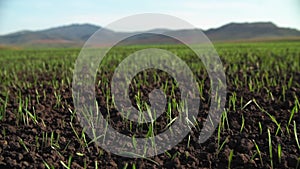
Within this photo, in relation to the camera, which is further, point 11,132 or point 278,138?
point 11,132

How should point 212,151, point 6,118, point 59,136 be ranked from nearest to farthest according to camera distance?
point 212,151 → point 59,136 → point 6,118

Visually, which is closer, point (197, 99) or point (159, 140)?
point (159, 140)

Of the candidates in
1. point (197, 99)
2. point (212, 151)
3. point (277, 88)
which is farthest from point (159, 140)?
point (277, 88)

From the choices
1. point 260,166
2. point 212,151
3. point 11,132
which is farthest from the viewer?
point 11,132

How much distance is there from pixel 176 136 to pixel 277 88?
1.82m

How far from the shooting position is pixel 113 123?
2.72 meters

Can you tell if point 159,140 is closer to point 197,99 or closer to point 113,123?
point 113,123

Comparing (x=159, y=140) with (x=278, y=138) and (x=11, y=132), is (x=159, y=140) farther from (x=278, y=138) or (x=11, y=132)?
(x=11, y=132)

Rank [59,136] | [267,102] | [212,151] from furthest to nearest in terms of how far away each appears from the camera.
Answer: [267,102] < [59,136] < [212,151]

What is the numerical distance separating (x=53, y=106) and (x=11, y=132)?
26.7 inches

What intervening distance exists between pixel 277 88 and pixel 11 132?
2542 millimetres

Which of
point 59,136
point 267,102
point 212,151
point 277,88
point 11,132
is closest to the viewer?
point 212,151

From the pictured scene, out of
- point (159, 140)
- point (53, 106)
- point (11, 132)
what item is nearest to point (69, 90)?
point (53, 106)

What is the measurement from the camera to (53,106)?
3324mm
